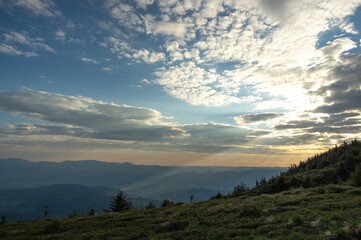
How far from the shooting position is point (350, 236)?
31.6 ft

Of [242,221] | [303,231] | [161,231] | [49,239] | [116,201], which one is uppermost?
[303,231]

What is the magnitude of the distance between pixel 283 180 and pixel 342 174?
15.0 meters

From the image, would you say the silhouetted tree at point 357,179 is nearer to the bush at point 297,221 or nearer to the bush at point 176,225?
the bush at point 297,221

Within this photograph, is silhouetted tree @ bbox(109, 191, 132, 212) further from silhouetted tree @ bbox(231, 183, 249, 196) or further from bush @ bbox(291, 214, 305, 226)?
bush @ bbox(291, 214, 305, 226)

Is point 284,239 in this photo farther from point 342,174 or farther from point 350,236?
point 342,174

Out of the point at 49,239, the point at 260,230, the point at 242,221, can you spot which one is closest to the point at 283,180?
the point at 242,221

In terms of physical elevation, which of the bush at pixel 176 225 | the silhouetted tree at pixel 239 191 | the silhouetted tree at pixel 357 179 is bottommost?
the silhouetted tree at pixel 239 191

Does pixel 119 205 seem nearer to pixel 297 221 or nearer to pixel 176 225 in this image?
pixel 176 225

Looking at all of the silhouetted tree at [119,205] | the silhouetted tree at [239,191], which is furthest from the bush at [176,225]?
the silhouetted tree at [119,205]

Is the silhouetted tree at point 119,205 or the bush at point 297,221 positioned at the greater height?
the bush at point 297,221

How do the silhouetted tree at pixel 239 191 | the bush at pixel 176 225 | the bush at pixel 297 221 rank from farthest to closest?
the silhouetted tree at pixel 239 191 → the bush at pixel 176 225 → the bush at pixel 297 221

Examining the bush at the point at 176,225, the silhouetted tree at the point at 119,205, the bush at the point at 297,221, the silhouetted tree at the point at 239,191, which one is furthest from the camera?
the silhouetted tree at the point at 119,205

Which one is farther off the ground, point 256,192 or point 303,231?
point 303,231

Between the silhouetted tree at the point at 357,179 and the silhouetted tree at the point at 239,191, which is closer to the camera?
the silhouetted tree at the point at 357,179
